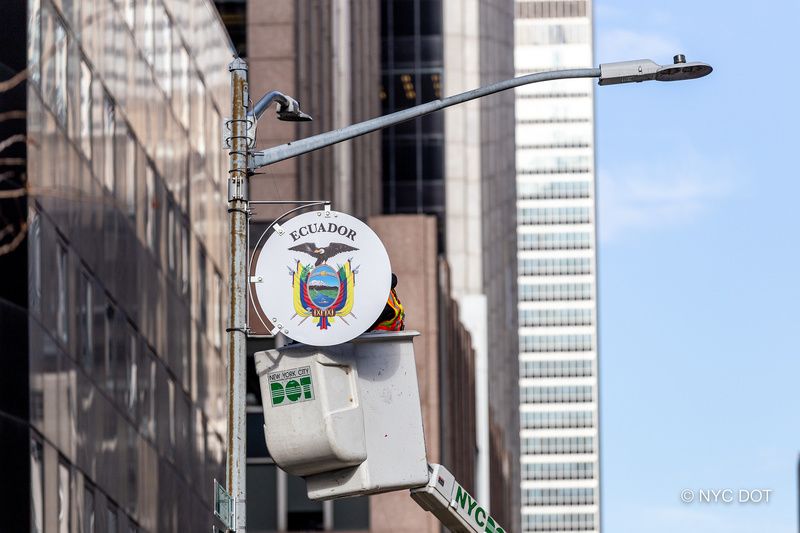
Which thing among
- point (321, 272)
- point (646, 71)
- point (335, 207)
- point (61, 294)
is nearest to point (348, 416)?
point (321, 272)

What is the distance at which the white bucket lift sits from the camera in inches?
526

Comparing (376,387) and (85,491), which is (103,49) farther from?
(376,387)

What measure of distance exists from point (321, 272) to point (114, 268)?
1832 cm

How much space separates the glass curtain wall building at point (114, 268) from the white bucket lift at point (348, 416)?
4.26 metres

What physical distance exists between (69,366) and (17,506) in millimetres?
3984

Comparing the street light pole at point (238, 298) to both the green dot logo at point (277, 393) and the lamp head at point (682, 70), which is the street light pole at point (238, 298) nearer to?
the green dot logo at point (277, 393)

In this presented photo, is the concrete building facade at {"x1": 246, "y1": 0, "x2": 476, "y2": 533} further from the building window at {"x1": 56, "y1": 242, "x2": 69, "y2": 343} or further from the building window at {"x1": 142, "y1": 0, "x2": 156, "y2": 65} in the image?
the building window at {"x1": 56, "y1": 242, "x2": 69, "y2": 343}

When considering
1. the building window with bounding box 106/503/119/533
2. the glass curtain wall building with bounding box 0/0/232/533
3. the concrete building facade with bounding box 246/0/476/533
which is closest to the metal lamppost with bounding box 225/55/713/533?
the glass curtain wall building with bounding box 0/0/232/533

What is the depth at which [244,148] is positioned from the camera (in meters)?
14.8

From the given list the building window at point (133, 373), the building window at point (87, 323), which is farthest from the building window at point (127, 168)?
the building window at point (87, 323)

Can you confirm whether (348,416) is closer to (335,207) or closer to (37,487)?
(37,487)

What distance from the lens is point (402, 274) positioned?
5531 centimetres

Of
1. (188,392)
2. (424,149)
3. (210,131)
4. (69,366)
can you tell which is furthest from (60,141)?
(424,149)

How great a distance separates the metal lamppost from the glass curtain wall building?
2685 mm
